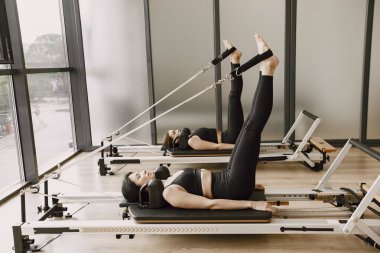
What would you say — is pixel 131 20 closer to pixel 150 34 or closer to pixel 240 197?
pixel 150 34

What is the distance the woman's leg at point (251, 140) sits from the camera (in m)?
2.15

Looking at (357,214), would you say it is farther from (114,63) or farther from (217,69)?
(114,63)

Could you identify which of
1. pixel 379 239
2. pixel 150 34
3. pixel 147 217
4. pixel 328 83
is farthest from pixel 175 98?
pixel 379 239

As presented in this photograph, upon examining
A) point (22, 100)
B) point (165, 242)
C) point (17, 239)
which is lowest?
point (165, 242)

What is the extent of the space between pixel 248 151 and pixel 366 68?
128 inches

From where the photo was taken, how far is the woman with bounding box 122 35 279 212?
2.15 meters

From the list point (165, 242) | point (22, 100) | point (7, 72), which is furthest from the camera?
point (22, 100)

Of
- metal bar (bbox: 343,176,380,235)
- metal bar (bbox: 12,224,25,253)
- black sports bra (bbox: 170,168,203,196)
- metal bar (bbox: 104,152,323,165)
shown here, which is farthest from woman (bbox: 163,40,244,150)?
metal bar (bbox: 12,224,25,253)

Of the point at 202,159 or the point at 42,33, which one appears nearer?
the point at 202,159

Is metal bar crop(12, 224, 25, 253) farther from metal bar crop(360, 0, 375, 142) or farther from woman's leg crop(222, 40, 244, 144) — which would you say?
metal bar crop(360, 0, 375, 142)

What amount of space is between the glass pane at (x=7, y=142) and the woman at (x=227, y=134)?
1621mm

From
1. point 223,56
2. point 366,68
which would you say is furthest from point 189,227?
point 366,68

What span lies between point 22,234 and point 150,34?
3246 mm

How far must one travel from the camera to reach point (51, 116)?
454cm
